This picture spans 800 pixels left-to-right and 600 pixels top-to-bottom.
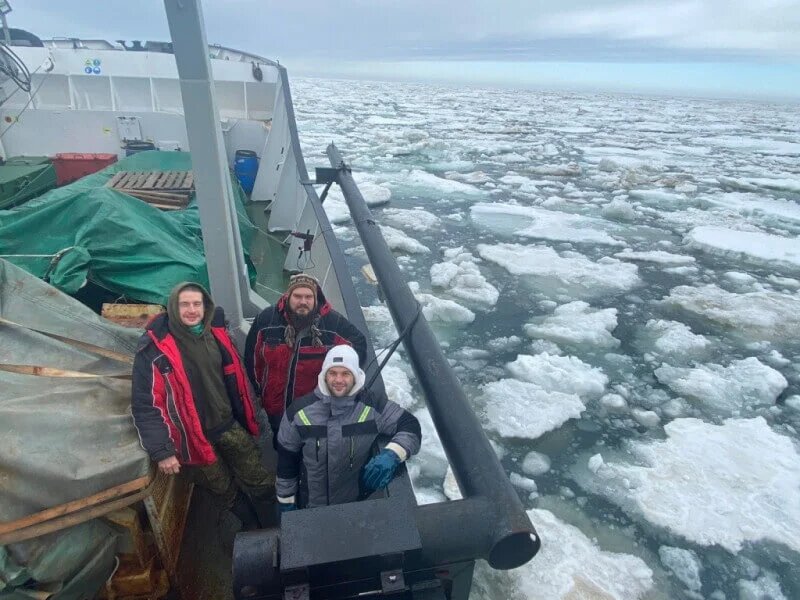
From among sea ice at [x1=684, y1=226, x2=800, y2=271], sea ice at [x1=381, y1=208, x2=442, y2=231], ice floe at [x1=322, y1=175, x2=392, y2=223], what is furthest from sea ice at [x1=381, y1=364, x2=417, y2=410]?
sea ice at [x1=684, y1=226, x2=800, y2=271]

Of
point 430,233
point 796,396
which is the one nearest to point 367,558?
point 796,396

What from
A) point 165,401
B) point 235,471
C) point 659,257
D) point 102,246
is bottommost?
point 659,257

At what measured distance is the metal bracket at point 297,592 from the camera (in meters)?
1.10

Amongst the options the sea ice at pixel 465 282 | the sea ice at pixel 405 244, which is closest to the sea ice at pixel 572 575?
the sea ice at pixel 465 282

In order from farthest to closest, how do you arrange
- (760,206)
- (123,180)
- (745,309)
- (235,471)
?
(760,206) → (745,309) → (123,180) → (235,471)

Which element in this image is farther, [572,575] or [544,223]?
[544,223]

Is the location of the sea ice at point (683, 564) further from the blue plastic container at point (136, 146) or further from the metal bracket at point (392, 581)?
the blue plastic container at point (136, 146)

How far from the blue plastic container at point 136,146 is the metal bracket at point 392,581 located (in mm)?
8178

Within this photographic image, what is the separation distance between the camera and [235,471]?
2.32 metres

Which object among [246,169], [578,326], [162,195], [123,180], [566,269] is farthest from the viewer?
[246,169]

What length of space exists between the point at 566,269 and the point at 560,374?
10.8 feet

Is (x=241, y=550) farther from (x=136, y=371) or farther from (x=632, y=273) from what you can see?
(x=632, y=273)

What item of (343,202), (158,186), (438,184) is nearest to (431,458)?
(158,186)

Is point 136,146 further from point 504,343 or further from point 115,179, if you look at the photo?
point 504,343
